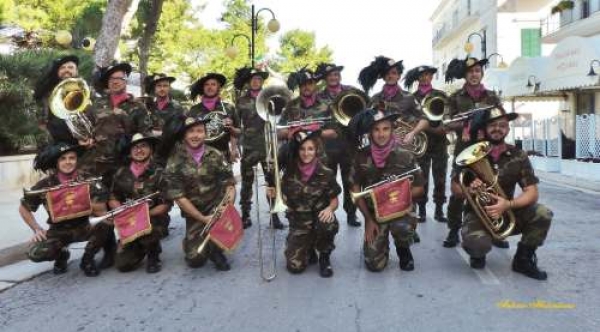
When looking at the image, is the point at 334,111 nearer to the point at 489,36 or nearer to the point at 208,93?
the point at 208,93

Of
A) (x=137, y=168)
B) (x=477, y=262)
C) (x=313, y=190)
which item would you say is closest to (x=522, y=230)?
(x=477, y=262)

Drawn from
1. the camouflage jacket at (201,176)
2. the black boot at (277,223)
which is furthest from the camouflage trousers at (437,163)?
the camouflage jacket at (201,176)

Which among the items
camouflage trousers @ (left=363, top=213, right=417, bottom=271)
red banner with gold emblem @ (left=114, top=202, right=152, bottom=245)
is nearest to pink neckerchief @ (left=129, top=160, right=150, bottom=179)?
red banner with gold emblem @ (left=114, top=202, right=152, bottom=245)

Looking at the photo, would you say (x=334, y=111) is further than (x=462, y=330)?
Yes

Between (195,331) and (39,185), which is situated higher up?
(39,185)

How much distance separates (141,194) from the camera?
5.60m

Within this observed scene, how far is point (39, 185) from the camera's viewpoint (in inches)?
211

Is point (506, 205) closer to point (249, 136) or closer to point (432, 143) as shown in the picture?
point (432, 143)

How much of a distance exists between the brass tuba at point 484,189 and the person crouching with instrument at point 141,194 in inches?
114

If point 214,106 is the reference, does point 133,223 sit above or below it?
below

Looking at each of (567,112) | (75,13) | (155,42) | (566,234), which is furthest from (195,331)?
(155,42)

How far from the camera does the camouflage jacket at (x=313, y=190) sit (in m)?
5.40

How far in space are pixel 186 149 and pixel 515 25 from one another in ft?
100

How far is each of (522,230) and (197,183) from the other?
308 centimetres
